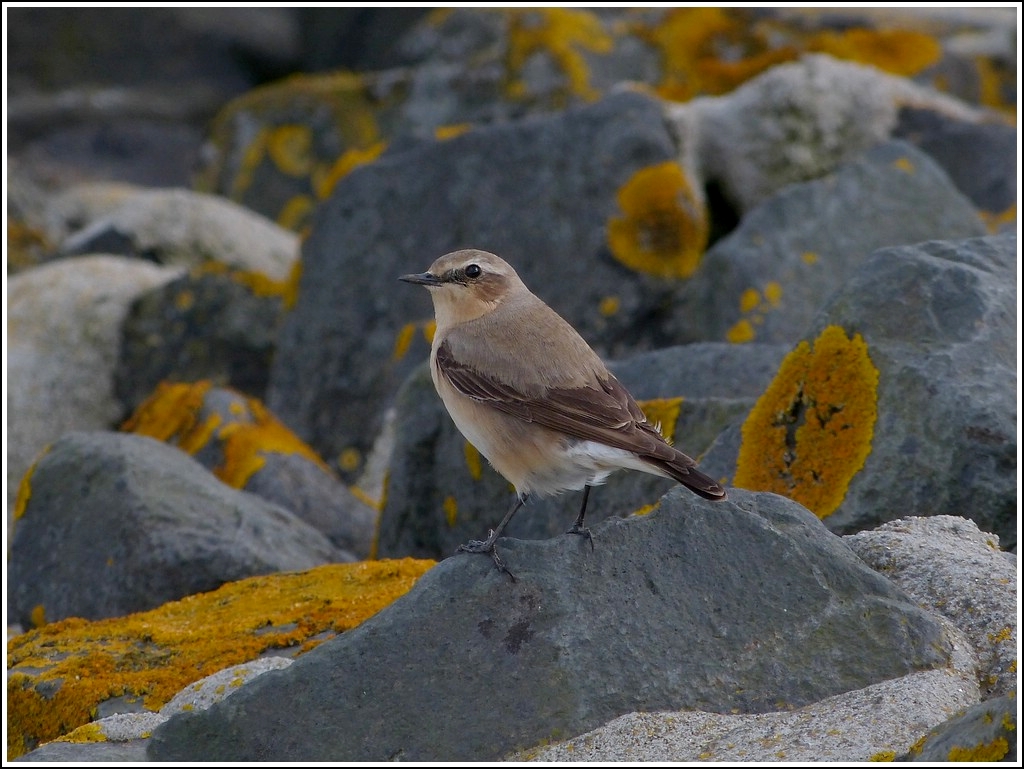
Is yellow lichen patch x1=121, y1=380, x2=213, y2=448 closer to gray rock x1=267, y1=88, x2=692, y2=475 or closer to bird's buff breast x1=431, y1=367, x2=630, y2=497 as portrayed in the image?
gray rock x1=267, y1=88, x2=692, y2=475

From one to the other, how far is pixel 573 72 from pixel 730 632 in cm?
1207

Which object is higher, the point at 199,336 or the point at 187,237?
the point at 187,237

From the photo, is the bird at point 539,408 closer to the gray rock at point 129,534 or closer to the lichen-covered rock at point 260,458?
the gray rock at point 129,534

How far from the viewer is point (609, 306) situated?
1160 cm

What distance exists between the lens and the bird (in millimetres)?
6320

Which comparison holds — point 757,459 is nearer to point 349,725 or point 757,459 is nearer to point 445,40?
point 349,725

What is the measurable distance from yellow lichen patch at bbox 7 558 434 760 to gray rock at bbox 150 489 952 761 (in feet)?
4.07

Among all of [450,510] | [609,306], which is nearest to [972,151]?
[609,306]

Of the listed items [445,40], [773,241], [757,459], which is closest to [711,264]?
[773,241]

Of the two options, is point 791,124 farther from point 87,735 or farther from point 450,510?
point 87,735

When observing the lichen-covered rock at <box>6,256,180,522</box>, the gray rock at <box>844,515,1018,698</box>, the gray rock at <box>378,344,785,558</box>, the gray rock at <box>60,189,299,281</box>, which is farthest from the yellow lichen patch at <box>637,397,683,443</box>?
the gray rock at <box>60,189,299,281</box>

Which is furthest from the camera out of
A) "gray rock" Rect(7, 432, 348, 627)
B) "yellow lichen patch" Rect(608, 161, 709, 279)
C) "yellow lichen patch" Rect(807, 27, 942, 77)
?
"yellow lichen patch" Rect(807, 27, 942, 77)

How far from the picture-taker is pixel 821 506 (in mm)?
7113

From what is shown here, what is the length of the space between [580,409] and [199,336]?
8.28 metres
